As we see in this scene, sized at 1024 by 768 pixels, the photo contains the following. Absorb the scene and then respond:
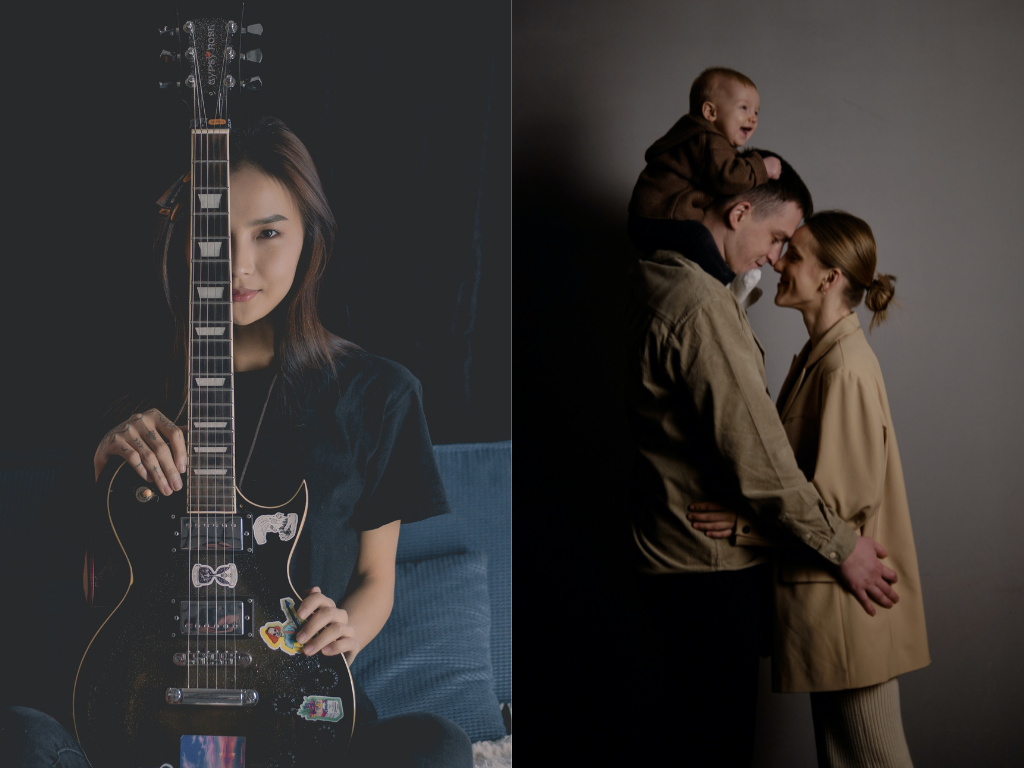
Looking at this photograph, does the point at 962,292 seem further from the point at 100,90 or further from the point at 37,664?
the point at 37,664

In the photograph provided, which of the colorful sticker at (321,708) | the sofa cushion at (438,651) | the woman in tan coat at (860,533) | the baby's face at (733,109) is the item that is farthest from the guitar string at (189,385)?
the baby's face at (733,109)

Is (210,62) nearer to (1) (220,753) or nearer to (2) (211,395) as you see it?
(2) (211,395)

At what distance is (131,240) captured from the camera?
1414 millimetres

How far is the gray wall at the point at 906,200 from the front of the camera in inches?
70.8

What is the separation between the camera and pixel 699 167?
1.43 metres

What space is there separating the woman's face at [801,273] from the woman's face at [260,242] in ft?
3.22

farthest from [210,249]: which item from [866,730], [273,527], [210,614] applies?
[866,730]

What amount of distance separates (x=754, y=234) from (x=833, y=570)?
678mm

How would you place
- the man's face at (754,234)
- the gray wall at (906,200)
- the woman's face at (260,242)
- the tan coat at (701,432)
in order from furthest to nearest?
the gray wall at (906,200) < the man's face at (754,234) < the woman's face at (260,242) < the tan coat at (701,432)

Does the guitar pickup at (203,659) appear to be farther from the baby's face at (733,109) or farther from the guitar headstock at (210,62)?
the baby's face at (733,109)

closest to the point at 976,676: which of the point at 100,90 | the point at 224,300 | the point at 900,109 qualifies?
the point at 900,109

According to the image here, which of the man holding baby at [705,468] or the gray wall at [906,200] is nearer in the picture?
the man holding baby at [705,468]

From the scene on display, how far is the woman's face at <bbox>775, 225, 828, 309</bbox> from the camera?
1.45 metres

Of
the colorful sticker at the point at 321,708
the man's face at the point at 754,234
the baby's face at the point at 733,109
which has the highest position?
the baby's face at the point at 733,109
